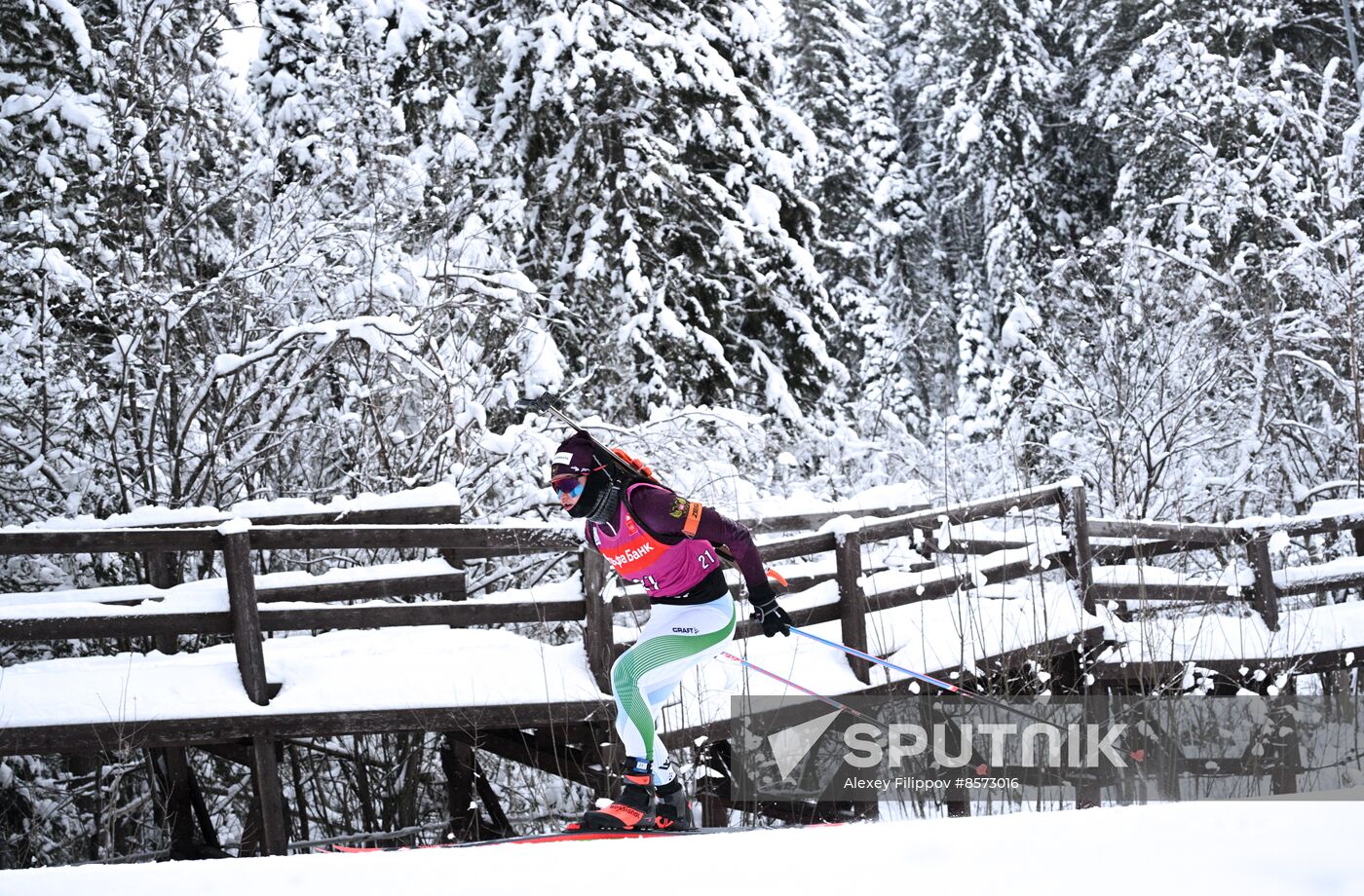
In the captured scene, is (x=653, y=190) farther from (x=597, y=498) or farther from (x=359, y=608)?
(x=597, y=498)

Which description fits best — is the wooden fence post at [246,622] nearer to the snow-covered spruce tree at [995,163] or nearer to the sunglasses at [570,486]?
the sunglasses at [570,486]

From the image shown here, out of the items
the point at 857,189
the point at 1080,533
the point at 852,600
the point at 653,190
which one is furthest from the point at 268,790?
the point at 857,189

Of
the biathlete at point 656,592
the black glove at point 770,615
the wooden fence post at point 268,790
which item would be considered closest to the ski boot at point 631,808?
the biathlete at point 656,592

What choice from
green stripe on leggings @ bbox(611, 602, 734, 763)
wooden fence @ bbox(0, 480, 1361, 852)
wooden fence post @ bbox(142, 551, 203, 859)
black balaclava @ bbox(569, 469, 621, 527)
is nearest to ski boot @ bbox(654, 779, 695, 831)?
green stripe on leggings @ bbox(611, 602, 734, 763)

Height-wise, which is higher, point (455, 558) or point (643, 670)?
point (455, 558)

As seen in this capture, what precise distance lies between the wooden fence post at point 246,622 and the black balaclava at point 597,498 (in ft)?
6.78

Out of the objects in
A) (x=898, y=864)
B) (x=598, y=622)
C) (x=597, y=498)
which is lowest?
(x=898, y=864)

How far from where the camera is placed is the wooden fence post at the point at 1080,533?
8.72m

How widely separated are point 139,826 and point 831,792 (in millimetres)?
4925

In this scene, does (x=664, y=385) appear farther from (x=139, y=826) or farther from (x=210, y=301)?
(x=139, y=826)

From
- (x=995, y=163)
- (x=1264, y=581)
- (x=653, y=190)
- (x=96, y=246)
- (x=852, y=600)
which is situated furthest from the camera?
(x=995, y=163)

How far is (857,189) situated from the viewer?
27266 mm

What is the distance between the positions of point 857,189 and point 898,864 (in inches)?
1003

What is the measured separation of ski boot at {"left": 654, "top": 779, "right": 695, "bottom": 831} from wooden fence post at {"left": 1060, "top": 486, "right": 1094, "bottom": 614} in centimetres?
441
